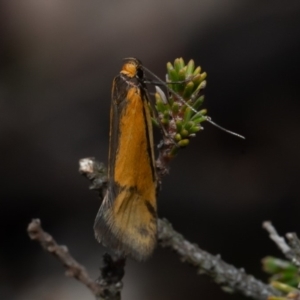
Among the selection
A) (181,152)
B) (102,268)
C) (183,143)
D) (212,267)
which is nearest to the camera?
(183,143)

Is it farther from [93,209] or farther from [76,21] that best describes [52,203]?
[76,21]

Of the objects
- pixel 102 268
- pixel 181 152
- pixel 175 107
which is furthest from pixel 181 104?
pixel 181 152

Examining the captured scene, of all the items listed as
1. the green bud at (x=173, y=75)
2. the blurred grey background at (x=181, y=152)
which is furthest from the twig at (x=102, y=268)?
the blurred grey background at (x=181, y=152)

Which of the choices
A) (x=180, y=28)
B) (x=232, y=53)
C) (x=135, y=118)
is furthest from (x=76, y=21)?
(x=135, y=118)

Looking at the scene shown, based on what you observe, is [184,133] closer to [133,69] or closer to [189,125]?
[189,125]

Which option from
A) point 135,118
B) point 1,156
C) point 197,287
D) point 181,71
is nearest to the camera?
point 181,71

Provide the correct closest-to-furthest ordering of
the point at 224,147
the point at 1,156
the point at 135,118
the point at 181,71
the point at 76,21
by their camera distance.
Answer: the point at 181,71, the point at 135,118, the point at 224,147, the point at 1,156, the point at 76,21
